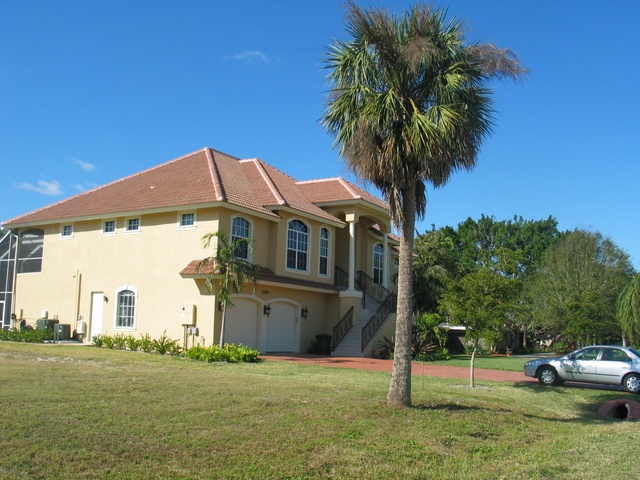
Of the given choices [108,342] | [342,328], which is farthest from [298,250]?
[108,342]

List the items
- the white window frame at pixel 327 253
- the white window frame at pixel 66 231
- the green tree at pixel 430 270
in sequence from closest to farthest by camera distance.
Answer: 1. the white window frame at pixel 66 231
2. the white window frame at pixel 327 253
3. the green tree at pixel 430 270

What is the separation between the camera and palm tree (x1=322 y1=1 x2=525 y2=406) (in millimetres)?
12430

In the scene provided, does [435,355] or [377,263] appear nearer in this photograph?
[435,355]

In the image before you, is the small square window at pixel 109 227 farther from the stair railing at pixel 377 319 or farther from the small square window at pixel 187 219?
the stair railing at pixel 377 319

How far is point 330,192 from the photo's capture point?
32125 mm

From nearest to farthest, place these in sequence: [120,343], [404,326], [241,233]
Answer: [404,326]
[120,343]
[241,233]

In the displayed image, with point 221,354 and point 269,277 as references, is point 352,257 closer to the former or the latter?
point 269,277

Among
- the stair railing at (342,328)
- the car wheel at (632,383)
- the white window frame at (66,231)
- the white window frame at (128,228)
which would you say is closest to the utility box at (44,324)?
the white window frame at (66,231)

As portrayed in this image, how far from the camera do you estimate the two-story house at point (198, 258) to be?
25.1m

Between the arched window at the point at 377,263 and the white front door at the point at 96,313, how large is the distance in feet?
48.4

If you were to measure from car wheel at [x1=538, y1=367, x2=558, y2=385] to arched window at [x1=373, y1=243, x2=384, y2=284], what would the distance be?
15.9 metres

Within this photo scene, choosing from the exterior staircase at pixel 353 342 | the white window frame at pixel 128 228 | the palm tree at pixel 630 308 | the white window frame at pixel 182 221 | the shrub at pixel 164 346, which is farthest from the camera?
the palm tree at pixel 630 308

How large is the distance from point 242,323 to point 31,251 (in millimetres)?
12819

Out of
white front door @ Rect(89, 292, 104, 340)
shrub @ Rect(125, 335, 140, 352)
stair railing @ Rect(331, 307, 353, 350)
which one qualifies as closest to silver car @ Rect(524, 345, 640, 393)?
stair railing @ Rect(331, 307, 353, 350)
